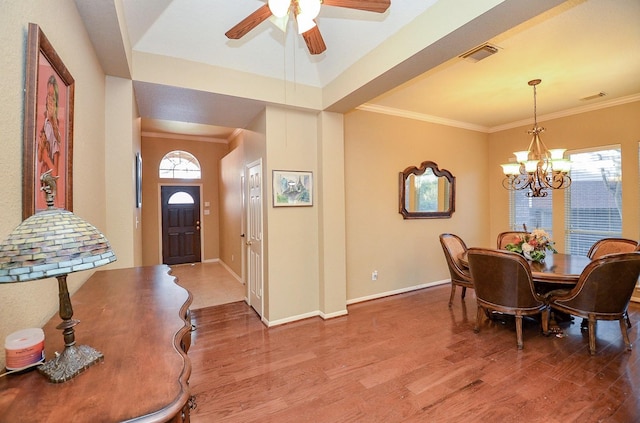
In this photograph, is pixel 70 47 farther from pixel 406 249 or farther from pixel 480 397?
pixel 406 249

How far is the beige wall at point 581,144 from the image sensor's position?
406cm

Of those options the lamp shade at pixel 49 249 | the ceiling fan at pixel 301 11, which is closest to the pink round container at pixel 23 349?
the lamp shade at pixel 49 249

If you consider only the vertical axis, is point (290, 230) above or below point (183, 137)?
below

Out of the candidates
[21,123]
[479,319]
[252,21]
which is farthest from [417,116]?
[21,123]

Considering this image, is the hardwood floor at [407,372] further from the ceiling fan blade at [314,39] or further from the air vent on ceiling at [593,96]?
the air vent on ceiling at [593,96]

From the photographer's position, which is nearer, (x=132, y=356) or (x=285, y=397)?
(x=132, y=356)

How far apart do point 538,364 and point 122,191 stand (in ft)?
13.3

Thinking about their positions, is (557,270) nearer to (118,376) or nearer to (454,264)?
(454,264)

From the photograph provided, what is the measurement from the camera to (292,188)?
3580 millimetres

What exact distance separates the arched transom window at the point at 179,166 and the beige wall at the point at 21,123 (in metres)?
5.15

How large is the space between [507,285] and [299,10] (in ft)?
10.1

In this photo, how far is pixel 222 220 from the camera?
7074 millimetres

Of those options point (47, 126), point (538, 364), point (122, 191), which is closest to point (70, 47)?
point (47, 126)

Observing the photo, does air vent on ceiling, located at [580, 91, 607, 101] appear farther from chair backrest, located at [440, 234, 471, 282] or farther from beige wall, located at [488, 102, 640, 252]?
chair backrest, located at [440, 234, 471, 282]
